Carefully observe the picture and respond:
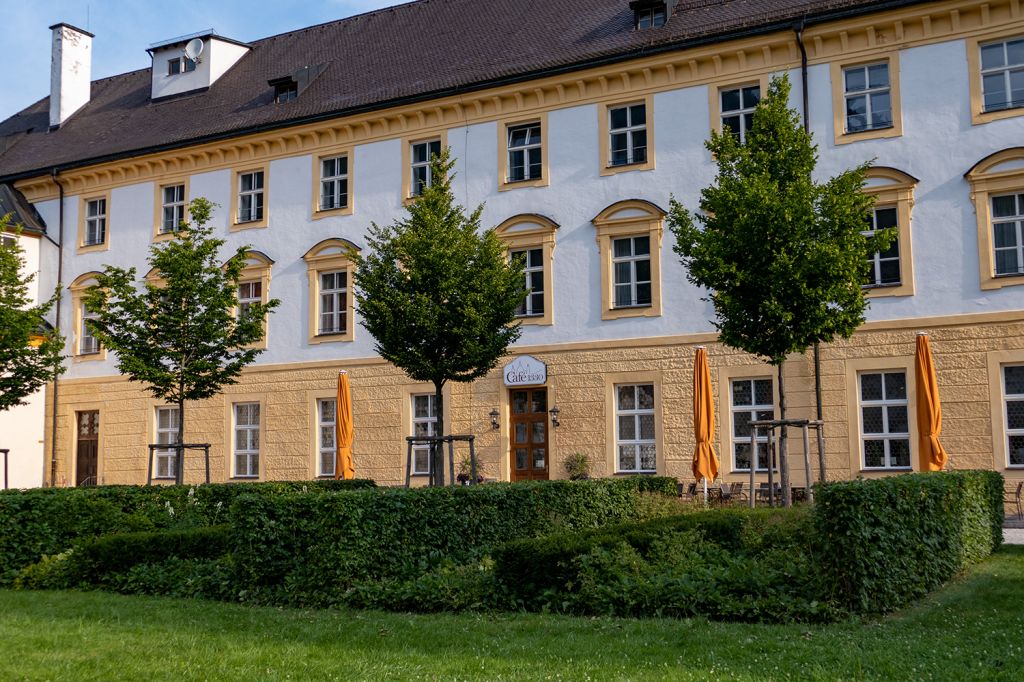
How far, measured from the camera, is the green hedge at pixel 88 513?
14578 mm

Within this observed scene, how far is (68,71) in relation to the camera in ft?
120

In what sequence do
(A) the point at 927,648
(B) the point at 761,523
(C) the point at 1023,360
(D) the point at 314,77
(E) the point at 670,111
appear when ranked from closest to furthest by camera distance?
(A) the point at 927,648 → (B) the point at 761,523 → (C) the point at 1023,360 → (E) the point at 670,111 → (D) the point at 314,77

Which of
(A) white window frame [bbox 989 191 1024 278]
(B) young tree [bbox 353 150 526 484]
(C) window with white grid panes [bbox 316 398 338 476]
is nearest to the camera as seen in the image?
(B) young tree [bbox 353 150 526 484]

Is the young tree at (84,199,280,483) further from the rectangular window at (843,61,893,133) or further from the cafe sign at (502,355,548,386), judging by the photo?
the rectangular window at (843,61,893,133)

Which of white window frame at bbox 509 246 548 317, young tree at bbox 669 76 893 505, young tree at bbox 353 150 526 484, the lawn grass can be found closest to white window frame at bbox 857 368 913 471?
young tree at bbox 669 76 893 505

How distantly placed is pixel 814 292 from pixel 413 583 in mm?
7717

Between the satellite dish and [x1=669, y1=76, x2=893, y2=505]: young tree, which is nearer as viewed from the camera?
[x1=669, y1=76, x2=893, y2=505]: young tree

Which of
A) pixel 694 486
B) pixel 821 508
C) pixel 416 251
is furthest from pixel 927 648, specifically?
pixel 694 486

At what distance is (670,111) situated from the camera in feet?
79.6

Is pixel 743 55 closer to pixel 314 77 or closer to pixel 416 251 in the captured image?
pixel 416 251

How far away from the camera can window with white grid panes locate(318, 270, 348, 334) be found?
28.0 metres

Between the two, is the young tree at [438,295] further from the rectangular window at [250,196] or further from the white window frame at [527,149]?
the rectangular window at [250,196]

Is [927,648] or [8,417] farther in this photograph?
[8,417]

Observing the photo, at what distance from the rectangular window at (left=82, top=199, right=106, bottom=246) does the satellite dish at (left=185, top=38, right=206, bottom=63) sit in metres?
5.50
